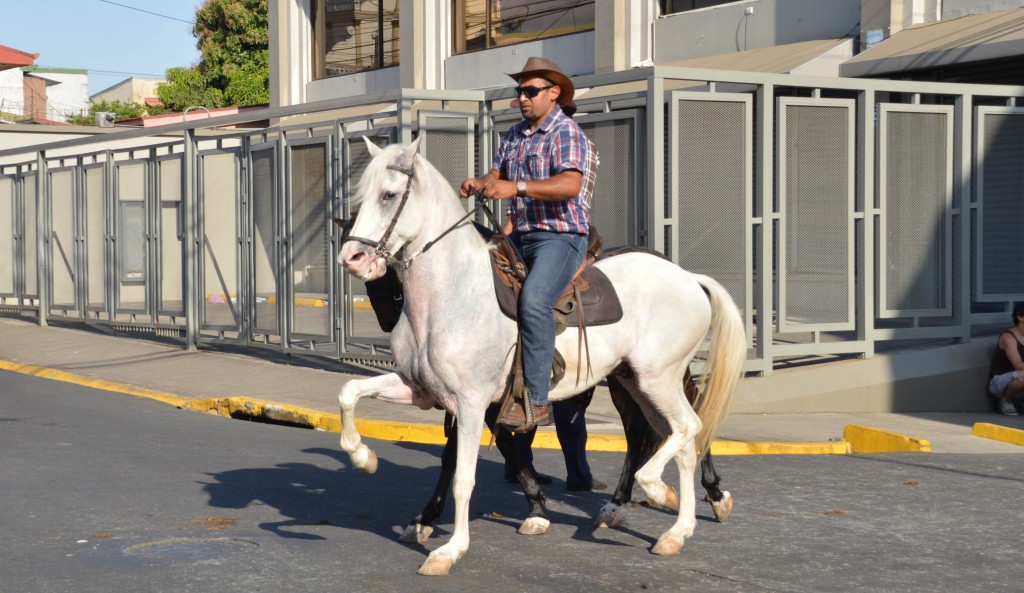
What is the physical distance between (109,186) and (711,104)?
11.4 meters

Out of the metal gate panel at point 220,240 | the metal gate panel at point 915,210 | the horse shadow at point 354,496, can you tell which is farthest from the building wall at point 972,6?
the horse shadow at point 354,496

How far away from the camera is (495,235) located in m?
6.44

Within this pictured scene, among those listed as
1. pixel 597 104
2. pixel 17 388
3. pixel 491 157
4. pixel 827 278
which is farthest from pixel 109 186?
pixel 827 278

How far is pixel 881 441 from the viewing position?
1051 cm

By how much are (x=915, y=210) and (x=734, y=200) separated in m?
2.49

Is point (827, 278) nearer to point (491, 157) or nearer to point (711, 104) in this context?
point (711, 104)

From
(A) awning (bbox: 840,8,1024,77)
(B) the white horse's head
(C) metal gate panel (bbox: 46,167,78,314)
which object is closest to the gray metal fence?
(A) awning (bbox: 840,8,1024,77)

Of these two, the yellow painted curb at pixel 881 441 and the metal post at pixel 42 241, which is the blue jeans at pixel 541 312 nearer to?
the yellow painted curb at pixel 881 441

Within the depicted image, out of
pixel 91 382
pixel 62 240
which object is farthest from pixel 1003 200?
pixel 62 240

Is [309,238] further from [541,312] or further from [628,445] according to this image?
[541,312]

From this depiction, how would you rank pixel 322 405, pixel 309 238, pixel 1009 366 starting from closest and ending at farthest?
pixel 322 405
pixel 1009 366
pixel 309 238

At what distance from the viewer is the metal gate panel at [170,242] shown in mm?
18469

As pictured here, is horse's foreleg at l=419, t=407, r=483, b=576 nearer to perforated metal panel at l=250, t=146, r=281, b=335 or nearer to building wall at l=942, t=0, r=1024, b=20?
perforated metal panel at l=250, t=146, r=281, b=335

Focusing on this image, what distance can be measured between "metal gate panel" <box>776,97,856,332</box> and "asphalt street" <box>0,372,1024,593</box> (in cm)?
313
